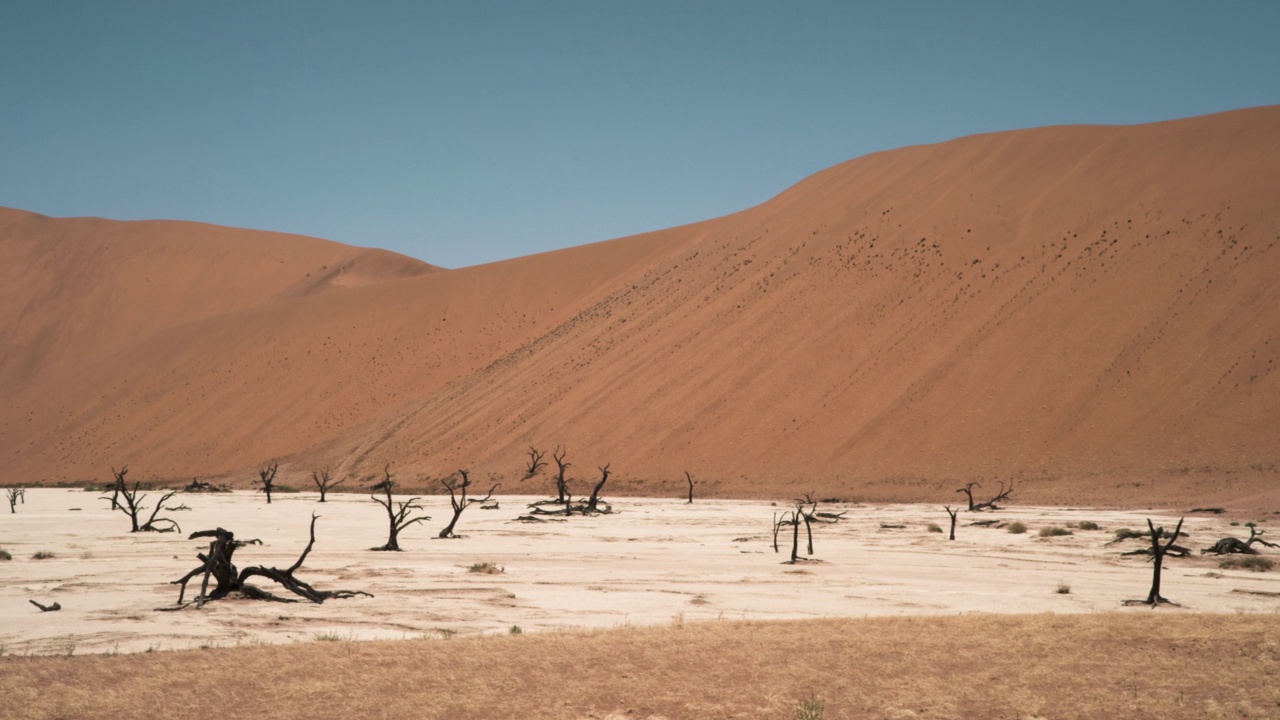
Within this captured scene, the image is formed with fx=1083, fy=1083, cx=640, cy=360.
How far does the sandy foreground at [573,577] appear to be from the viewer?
489 inches

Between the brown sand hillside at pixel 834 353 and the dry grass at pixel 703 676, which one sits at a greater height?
the brown sand hillside at pixel 834 353

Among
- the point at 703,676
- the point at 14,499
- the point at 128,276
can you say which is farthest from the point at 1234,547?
the point at 128,276

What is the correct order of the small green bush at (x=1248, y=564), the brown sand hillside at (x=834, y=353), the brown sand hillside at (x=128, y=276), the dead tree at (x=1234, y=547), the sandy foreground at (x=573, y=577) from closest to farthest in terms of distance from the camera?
the sandy foreground at (x=573, y=577)
the small green bush at (x=1248, y=564)
the dead tree at (x=1234, y=547)
the brown sand hillside at (x=834, y=353)
the brown sand hillside at (x=128, y=276)

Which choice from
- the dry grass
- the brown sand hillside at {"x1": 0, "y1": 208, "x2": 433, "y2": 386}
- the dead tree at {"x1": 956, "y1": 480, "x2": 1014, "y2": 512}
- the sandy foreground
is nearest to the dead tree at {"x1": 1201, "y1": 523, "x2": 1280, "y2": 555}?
the sandy foreground

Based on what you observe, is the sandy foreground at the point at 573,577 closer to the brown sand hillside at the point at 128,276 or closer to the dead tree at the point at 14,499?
the dead tree at the point at 14,499

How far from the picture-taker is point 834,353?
49.2m

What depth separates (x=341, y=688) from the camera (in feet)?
29.1

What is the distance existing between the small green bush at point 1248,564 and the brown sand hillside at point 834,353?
13.2 meters

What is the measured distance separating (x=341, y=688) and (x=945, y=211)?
53943 mm

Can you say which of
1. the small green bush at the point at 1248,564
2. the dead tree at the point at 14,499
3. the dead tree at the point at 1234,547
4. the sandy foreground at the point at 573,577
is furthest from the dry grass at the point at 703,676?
the dead tree at the point at 14,499

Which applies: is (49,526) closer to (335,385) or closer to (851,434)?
(851,434)

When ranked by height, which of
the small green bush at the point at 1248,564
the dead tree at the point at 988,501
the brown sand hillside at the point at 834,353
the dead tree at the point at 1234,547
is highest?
the brown sand hillside at the point at 834,353

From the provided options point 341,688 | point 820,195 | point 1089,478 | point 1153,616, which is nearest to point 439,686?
point 341,688

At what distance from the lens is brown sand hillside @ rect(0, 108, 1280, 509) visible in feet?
128
